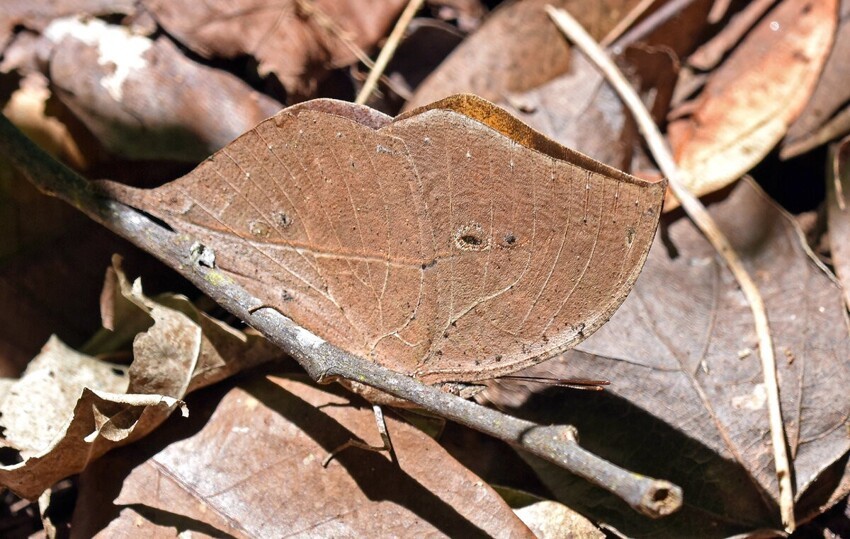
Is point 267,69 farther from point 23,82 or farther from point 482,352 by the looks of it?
point 482,352

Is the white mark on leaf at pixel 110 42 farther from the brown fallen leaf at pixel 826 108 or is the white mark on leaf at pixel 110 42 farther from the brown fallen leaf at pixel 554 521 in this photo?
the brown fallen leaf at pixel 826 108

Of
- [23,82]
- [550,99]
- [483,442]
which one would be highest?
[550,99]

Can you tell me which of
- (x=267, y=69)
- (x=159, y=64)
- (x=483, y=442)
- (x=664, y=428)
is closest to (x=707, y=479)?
(x=664, y=428)

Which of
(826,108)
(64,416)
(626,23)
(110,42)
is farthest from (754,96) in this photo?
(64,416)

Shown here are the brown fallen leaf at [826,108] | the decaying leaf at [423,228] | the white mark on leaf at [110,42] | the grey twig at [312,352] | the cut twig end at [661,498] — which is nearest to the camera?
the cut twig end at [661,498]

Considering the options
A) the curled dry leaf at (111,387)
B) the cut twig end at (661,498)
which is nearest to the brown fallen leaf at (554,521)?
the cut twig end at (661,498)

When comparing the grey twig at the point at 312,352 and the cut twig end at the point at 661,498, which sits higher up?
the grey twig at the point at 312,352

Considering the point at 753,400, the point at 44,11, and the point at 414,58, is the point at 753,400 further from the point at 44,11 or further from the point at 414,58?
the point at 44,11
